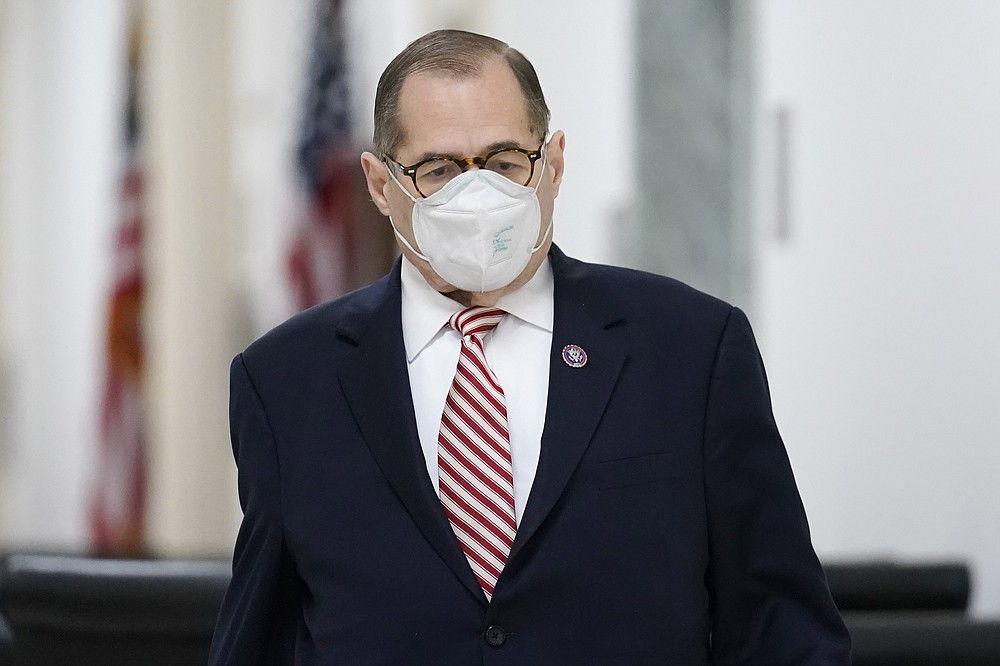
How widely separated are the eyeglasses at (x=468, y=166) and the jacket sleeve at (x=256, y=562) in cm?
40

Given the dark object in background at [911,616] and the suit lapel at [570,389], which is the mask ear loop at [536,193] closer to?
the suit lapel at [570,389]

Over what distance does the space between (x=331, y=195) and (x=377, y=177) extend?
6504mm

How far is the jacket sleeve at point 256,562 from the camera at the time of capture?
2156 mm

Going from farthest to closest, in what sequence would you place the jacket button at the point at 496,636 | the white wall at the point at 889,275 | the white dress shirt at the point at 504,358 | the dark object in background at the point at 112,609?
1. the white wall at the point at 889,275
2. the dark object in background at the point at 112,609
3. the white dress shirt at the point at 504,358
4. the jacket button at the point at 496,636

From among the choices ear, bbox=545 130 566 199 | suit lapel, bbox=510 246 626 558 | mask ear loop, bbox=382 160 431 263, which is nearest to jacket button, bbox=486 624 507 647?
suit lapel, bbox=510 246 626 558

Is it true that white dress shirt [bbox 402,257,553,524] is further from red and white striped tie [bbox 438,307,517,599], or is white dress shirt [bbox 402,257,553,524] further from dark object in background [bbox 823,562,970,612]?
dark object in background [bbox 823,562,970,612]

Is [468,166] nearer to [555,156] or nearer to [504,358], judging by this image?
[555,156]

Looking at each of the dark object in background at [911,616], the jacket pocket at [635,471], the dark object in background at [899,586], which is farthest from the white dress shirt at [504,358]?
the dark object in background at [899,586]

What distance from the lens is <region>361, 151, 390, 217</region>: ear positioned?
230cm

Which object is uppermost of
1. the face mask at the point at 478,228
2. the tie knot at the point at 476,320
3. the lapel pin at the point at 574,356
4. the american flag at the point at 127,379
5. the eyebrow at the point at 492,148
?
the eyebrow at the point at 492,148

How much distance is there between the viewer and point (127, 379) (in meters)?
9.46

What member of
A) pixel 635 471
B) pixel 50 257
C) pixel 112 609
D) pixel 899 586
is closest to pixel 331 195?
pixel 50 257

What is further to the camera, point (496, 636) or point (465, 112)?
point (465, 112)

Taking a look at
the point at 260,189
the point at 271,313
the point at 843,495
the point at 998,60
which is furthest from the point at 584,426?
the point at 260,189
